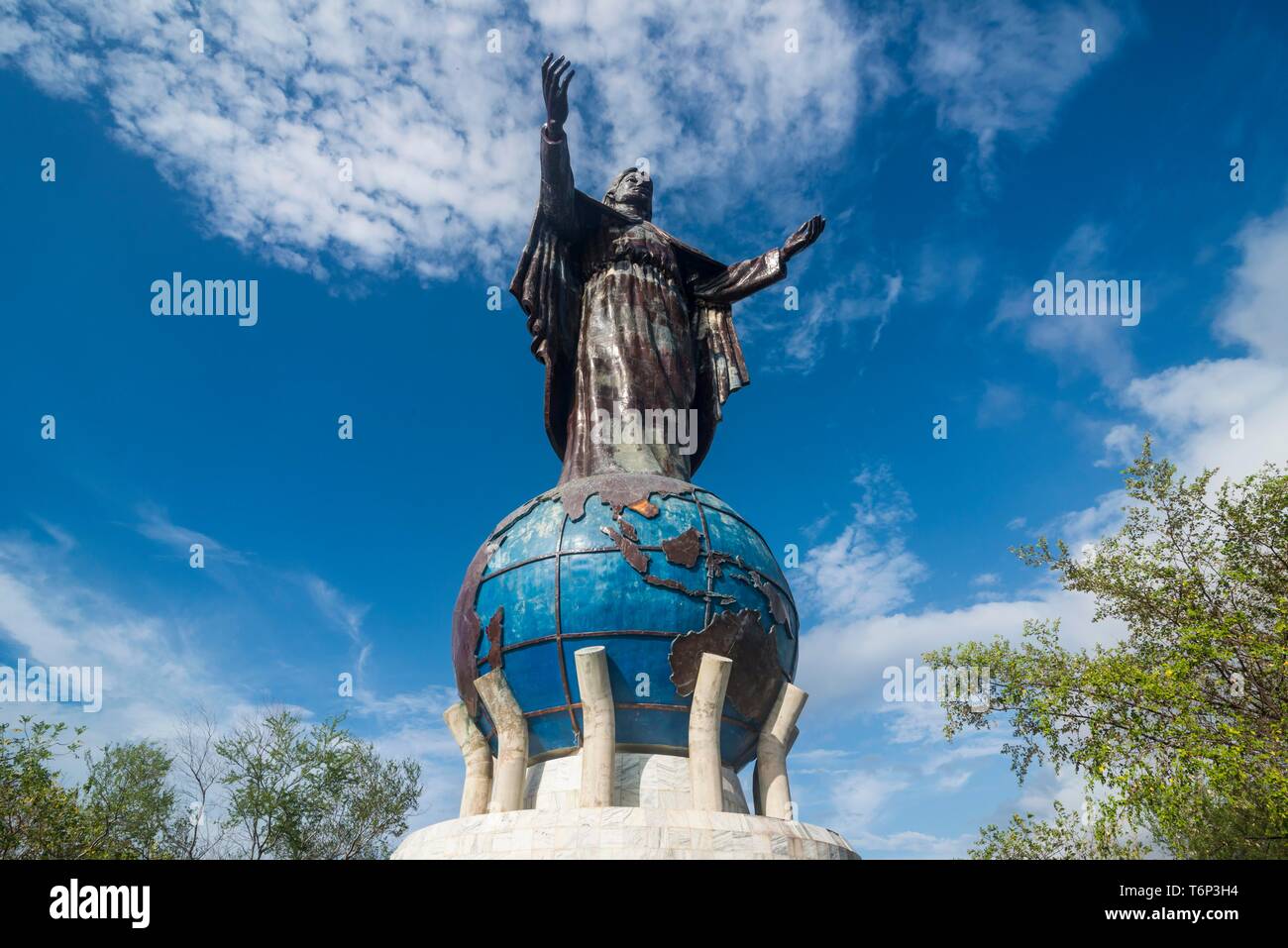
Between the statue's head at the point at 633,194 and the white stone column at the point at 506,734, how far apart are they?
785 cm

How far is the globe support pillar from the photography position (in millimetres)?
11039

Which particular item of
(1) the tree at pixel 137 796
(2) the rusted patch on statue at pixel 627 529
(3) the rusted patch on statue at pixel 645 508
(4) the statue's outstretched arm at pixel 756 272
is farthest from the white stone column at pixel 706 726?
(1) the tree at pixel 137 796

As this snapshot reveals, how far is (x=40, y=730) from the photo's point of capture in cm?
2033

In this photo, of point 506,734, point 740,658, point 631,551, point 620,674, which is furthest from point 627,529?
point 506,734

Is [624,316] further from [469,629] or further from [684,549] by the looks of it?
[469,629]

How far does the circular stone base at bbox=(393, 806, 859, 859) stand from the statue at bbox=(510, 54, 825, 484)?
477 centimetres

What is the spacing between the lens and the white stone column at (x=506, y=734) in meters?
10.6

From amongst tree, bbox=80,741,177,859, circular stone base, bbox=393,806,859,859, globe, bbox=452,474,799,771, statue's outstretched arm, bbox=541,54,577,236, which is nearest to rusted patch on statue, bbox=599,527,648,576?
globe, bbox=452,474,799,771

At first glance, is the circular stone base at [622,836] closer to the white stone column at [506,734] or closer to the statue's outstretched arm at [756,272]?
the white stone column at [506,734]

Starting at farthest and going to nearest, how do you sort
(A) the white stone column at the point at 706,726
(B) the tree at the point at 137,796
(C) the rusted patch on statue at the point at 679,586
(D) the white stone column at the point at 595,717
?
(B) the tree at the point at 137,796 → (C) the rusted patch on statue at the point at 679,586 → (A) the white stone column at the point at 706,726 → (D) the white stone column at the point at 595,717

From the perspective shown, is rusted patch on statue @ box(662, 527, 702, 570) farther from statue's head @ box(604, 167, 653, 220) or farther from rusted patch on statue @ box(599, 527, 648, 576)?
statue's head @ box(604, 167, 653, 220)
